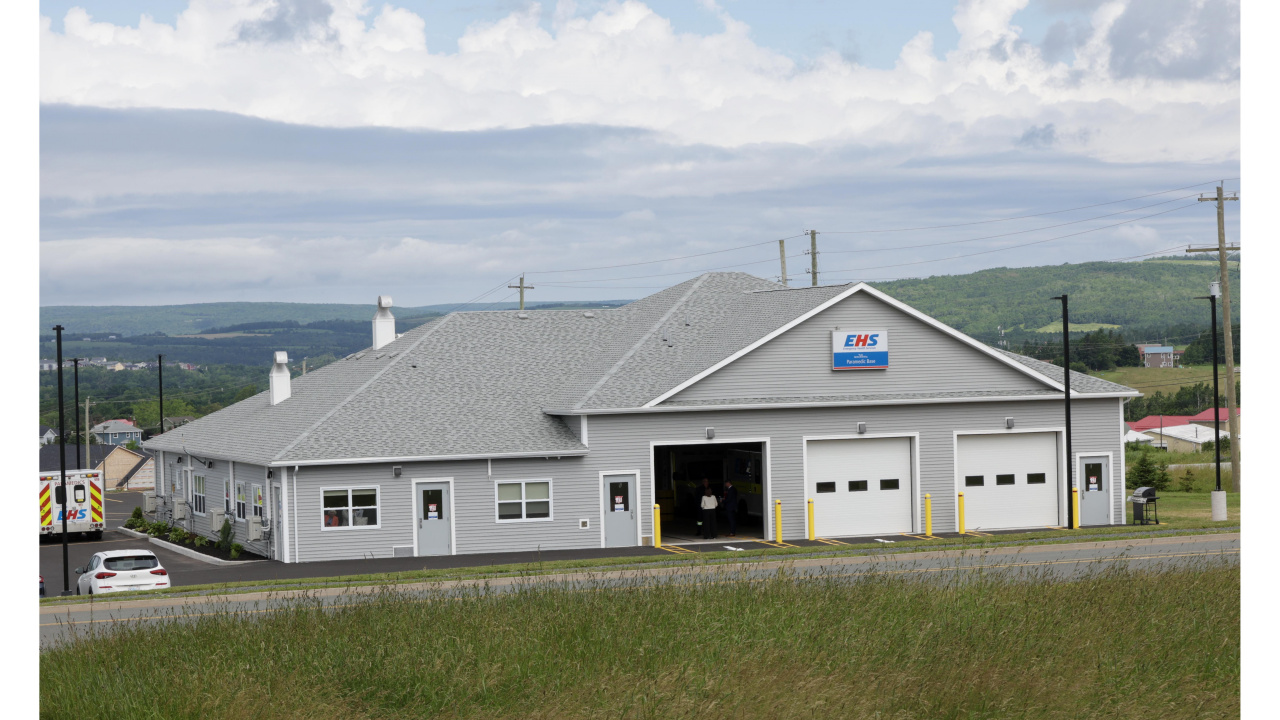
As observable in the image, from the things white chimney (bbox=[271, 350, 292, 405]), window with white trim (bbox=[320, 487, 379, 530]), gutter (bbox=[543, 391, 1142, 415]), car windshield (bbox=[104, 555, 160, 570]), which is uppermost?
white chimney (bbox=[271, 350, 292, 405])

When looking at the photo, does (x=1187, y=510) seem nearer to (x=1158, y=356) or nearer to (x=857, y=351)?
(x=857, y=351)

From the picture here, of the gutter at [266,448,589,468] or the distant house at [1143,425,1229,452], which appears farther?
the distant house at [1143,425,1229,452]

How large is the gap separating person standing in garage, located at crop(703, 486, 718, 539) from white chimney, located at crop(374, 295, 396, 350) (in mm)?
14660

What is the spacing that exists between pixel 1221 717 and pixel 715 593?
6262 mm

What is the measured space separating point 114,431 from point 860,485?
152741mm

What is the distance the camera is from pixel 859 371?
36.6 m

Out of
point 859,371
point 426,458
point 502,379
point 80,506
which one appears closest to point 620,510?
point 426,458

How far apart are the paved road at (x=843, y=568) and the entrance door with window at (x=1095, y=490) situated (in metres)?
6.10

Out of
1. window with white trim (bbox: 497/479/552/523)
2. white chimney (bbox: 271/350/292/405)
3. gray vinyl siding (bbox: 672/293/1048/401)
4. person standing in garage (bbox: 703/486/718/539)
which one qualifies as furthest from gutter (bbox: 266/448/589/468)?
white chimney (bbox: 271/350/292/405)

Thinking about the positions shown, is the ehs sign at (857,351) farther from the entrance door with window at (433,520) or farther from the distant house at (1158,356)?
the distant house at (1158,356)

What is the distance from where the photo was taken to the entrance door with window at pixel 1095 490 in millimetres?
37781

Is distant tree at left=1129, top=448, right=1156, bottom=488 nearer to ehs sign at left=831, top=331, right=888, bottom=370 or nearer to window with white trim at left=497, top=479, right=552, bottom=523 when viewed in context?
ehs sign at left=831, top=331, right=888, bottom=370

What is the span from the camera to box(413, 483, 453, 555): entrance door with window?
3338 centimetres

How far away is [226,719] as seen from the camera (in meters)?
11.3
